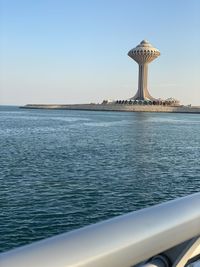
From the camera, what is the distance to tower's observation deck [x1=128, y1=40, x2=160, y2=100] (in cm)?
18950

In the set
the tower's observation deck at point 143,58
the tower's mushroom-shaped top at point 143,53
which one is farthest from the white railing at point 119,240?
the tower's mushroom-shaped top at point 143,53

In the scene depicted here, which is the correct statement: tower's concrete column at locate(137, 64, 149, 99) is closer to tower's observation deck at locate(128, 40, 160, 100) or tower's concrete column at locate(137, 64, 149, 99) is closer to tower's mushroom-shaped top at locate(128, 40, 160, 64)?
tower's observation deck at locate(128, 40, 160, 100)

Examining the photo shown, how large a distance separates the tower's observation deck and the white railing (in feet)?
628

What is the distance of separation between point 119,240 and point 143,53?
7564 inches

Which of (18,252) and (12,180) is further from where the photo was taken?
(12,180)

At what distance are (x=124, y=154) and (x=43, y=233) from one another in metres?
22.4

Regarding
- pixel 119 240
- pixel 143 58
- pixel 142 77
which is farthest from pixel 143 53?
pixel 119 240

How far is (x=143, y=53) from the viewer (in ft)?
619

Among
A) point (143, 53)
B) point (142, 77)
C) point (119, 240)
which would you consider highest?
point (143, 53)

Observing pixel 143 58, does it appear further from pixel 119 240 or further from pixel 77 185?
pixel 119 240

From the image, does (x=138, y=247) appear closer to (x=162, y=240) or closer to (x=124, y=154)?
(x=162, y=240)

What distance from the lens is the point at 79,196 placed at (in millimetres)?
17656

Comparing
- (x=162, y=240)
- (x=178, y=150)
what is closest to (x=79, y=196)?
(x=162, y=240)

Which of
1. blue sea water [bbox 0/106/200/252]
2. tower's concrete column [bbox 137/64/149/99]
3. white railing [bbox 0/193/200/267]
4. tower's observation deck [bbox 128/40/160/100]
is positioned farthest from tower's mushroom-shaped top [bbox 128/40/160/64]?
white railing [bbox 0/193/200/267]
